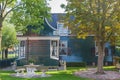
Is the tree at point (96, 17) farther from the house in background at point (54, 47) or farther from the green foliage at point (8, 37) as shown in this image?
the green foliage at point (8, 37)

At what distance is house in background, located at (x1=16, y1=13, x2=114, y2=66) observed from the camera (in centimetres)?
3675

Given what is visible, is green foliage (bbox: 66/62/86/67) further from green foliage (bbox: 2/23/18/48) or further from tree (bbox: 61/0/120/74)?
green foliage (bbox: 2/23/18/48)

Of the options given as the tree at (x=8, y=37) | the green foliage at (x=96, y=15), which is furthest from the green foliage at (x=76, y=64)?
the tree at (x=8, y=37)

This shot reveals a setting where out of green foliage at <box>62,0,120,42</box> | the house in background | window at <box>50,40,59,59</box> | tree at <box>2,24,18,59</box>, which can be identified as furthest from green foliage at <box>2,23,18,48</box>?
green foliage at <box>62,0,120,42</box>

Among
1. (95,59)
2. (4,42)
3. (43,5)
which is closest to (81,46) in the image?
(95,59)

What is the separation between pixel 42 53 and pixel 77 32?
1102 cm

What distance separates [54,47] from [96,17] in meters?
14.0

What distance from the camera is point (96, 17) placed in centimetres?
2580

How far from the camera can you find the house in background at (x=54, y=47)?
36.8 m

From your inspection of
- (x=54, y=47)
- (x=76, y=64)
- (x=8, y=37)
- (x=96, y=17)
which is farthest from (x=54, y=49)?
(x=96, y=17)

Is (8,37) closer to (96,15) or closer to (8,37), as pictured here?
(8,37)

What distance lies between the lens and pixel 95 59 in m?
41.4

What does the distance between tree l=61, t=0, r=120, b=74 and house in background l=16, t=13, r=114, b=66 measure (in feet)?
16.1

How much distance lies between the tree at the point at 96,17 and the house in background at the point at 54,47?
4.92 metres
